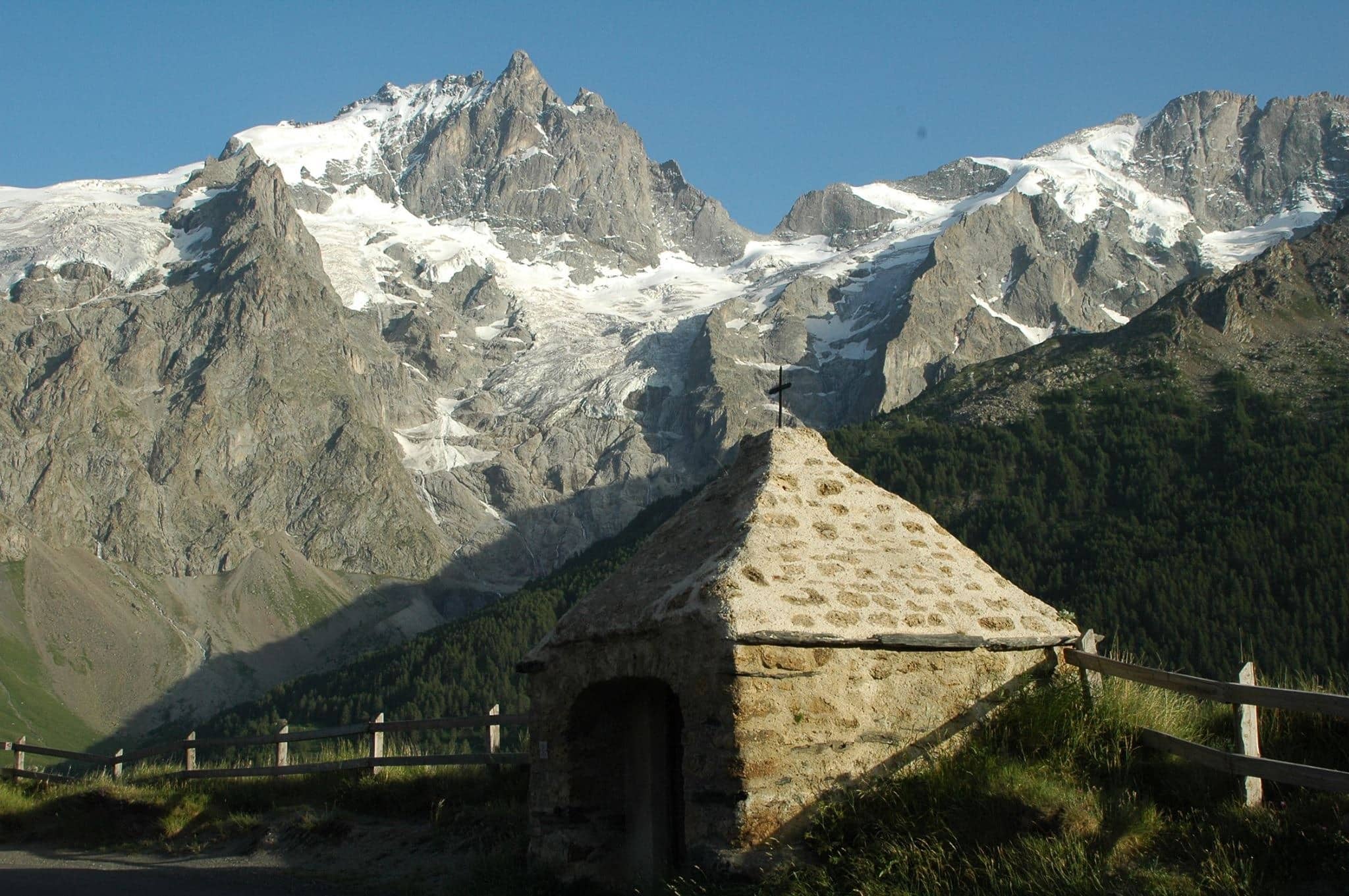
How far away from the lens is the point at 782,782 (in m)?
12.6

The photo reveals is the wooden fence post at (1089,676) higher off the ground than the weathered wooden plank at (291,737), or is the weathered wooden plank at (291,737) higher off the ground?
the wooden fence post at (1089,676)

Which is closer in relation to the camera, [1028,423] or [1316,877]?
[1316,877]

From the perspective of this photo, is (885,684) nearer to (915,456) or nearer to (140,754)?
(140,754)

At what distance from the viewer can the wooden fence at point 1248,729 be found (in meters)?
9.89

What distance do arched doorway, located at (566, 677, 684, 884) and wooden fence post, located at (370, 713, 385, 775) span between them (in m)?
7.16

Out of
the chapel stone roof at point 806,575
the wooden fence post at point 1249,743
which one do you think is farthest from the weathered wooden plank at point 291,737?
the wooden fence post at point 1249,743

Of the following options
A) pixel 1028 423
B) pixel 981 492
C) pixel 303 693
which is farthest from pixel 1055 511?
pixel 303 693

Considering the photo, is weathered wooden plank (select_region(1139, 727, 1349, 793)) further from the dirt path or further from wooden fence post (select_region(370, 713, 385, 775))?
wooden fence post (select_region(370, 713, 385, 775))

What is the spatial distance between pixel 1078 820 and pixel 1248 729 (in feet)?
5.66

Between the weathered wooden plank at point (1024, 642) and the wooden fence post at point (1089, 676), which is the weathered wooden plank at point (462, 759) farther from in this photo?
Answer: the wooden fence post at point (1089, 676)

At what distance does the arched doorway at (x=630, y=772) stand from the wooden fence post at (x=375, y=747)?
716 centimetres

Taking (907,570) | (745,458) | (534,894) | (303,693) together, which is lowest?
(303,693)

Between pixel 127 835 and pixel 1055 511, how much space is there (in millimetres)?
131341

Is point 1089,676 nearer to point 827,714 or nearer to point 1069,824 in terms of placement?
point 1069,824
